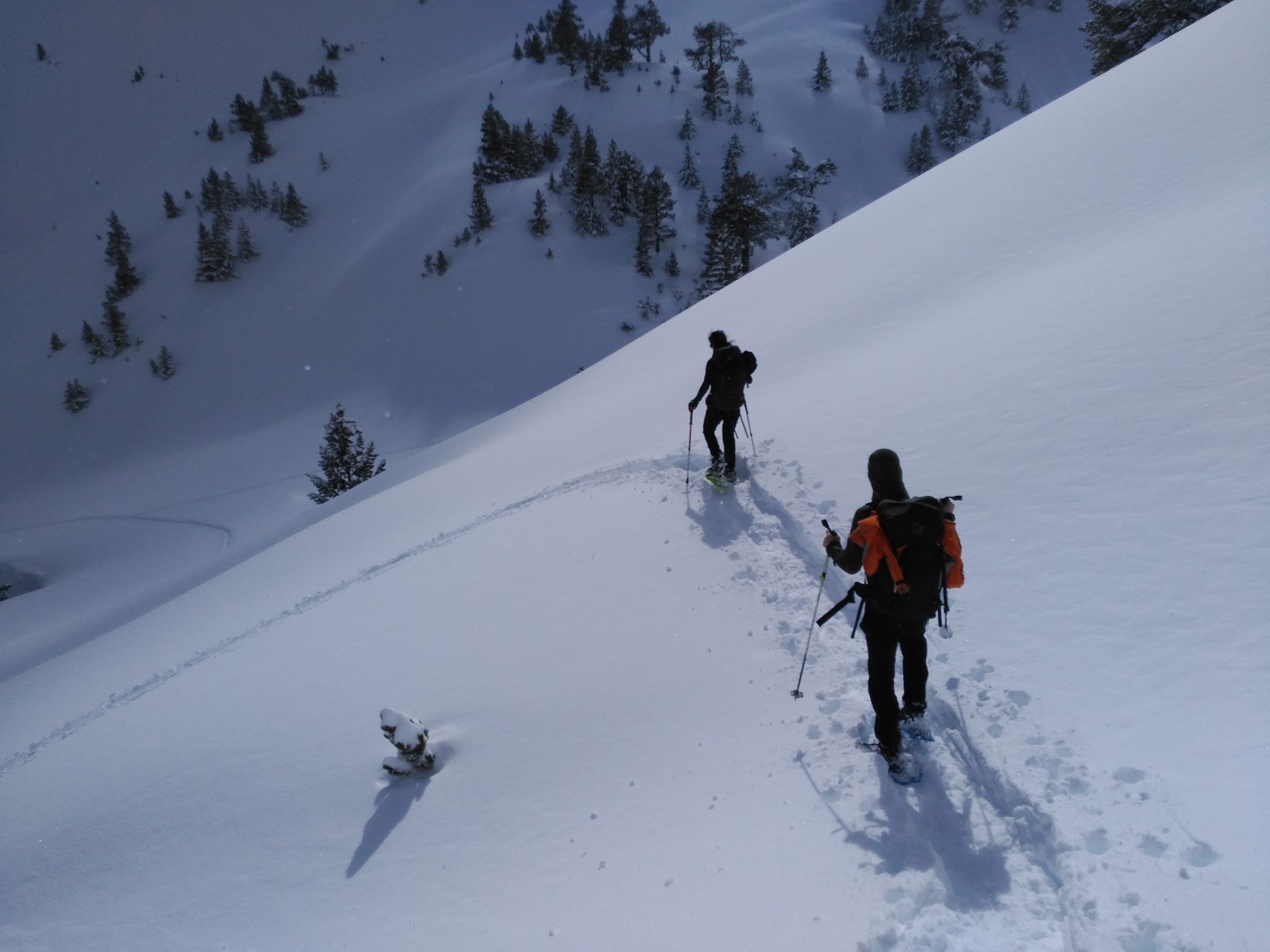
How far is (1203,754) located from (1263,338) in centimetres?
428

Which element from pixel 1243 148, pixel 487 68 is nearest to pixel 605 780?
pixel 1243 148

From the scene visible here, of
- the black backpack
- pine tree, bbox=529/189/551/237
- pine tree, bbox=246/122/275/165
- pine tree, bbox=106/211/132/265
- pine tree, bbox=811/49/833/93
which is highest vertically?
pine tree, bbox=246/122/275/165

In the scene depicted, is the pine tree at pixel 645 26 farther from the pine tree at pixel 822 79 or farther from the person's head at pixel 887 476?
the person's head at pixel 887 476

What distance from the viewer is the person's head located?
3846mm

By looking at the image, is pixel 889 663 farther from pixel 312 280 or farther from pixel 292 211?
pixel 292 211

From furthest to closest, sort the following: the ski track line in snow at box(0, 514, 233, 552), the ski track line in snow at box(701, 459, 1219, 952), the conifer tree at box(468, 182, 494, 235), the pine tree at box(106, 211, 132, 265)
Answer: the pine tree at box(106, 211, 132, 265), the conifer tree at box(468, 182, 494, 235), the ski track line in snow at box(0, 514, 233, 552), the ski track line in snow at box(701, 459, 1219, 952)

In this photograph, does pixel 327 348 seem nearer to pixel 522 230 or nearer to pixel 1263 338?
pixel 522 230

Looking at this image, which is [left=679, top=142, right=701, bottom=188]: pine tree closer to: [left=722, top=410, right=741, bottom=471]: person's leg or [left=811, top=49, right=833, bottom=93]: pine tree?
[left=811, top=49, right=833, bottom=93]: pine tree

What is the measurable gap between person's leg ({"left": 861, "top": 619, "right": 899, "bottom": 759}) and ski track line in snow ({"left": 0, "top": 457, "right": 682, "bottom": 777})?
573 centimetres

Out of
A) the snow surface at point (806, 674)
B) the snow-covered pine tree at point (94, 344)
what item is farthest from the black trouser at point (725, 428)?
the snow-covered pine tree at point (94, 344)

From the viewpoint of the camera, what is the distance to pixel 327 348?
4659cm

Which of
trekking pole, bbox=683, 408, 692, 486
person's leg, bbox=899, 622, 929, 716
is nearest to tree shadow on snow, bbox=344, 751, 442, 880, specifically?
person's leg, bbox=899, 622, 929, 716

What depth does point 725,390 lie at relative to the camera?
8141 mm

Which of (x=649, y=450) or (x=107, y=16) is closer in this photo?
(x=649, y=450)
